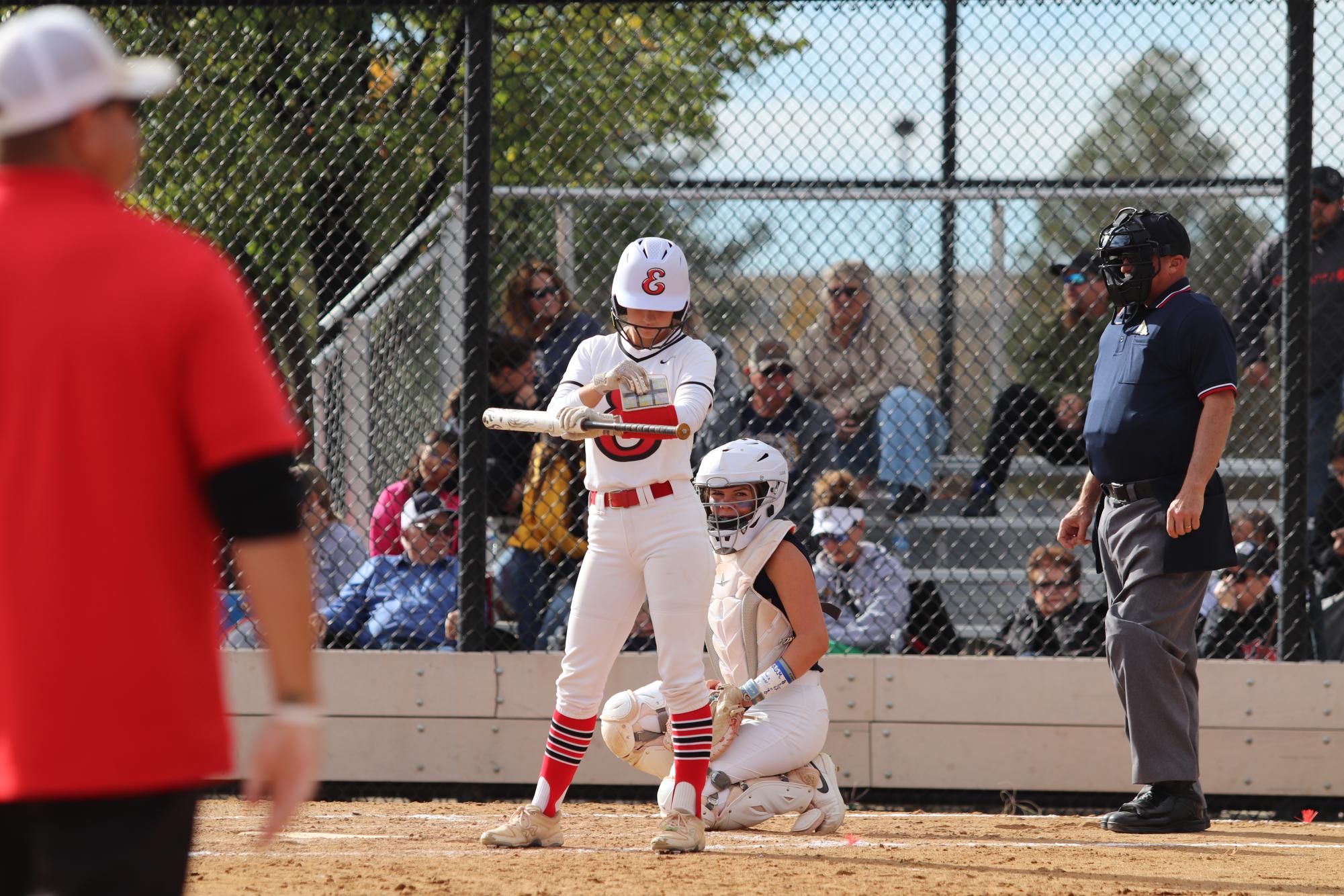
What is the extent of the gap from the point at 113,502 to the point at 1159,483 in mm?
4114

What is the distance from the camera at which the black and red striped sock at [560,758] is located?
4863 millimetres

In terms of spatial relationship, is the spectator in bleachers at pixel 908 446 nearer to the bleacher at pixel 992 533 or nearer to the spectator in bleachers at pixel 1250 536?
the bleacher at pixel 992 533

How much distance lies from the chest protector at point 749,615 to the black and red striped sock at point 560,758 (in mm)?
769

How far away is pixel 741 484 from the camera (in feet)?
17.3

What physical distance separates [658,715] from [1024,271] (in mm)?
3293

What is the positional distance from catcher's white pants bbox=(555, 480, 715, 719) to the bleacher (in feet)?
7.53

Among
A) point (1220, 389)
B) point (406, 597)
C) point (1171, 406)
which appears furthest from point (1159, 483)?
point (406, 597)

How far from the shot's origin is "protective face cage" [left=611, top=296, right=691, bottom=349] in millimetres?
4934

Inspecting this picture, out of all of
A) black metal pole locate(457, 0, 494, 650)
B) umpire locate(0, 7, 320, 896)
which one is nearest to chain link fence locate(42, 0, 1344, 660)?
black metal pole locate(457, 0, 494, 650)

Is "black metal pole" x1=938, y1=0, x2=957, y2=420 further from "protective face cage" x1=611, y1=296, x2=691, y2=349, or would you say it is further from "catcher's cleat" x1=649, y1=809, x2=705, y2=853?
"catcher's cleat" x1=649, y1=809, x2=705, y2=853

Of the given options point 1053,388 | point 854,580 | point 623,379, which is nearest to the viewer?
point 623,379

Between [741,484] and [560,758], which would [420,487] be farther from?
[560,758]

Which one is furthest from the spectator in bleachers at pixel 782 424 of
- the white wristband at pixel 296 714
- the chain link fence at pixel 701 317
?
the white wristband at pixel 296 714

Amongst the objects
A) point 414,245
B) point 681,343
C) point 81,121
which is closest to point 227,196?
point 414,245
